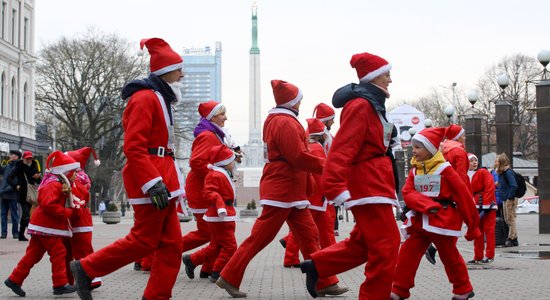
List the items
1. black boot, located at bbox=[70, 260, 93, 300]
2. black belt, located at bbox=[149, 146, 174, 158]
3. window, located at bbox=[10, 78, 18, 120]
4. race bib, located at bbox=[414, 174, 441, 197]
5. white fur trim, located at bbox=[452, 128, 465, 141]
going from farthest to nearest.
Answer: window, located at bbox=[10, 78, 18, 120] → white fur trim, located at bbox=[452, 128, 465, 141] → race bib, located at bbox=[414, 174, 441, 197] → black belt, located at bbox=[149, 146, 174, 158] → black boot, located at bbox=[70, 260, 93, 300]

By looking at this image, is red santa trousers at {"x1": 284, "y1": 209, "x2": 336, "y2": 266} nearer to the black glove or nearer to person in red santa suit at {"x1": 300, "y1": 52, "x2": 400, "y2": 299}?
person in red santa suit at {"x1": 300, "y1": 52, "x2": 400, "y2": 299}

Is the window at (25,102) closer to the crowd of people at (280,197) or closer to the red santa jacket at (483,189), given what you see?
the red santa jacket at (483,189)

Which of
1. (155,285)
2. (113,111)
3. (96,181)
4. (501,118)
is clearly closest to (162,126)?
(155,285)

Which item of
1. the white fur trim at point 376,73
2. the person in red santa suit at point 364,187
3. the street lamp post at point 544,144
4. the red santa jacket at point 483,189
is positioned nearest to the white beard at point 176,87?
the person in red santa suit at point 364,187

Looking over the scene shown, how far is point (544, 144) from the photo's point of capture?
23.8 m

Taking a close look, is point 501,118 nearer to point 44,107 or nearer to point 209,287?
point 209,287

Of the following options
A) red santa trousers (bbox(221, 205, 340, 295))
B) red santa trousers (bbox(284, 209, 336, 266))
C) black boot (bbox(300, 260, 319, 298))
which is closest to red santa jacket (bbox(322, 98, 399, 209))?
black boot (bbox(300, 260, 319, 298))

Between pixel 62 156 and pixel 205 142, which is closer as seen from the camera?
pixel 62 156

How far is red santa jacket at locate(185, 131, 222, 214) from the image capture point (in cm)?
1177

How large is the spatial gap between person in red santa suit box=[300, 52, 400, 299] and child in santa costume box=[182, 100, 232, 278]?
4161mm

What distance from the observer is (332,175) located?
7234 mm

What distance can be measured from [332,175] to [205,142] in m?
4.76

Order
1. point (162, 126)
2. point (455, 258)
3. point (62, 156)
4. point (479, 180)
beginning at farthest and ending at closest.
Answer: point (479, 180)
point (62, 156)
point (455, 258)
point (162, 126)

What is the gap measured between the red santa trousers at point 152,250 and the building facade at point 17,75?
40260 millimetres
